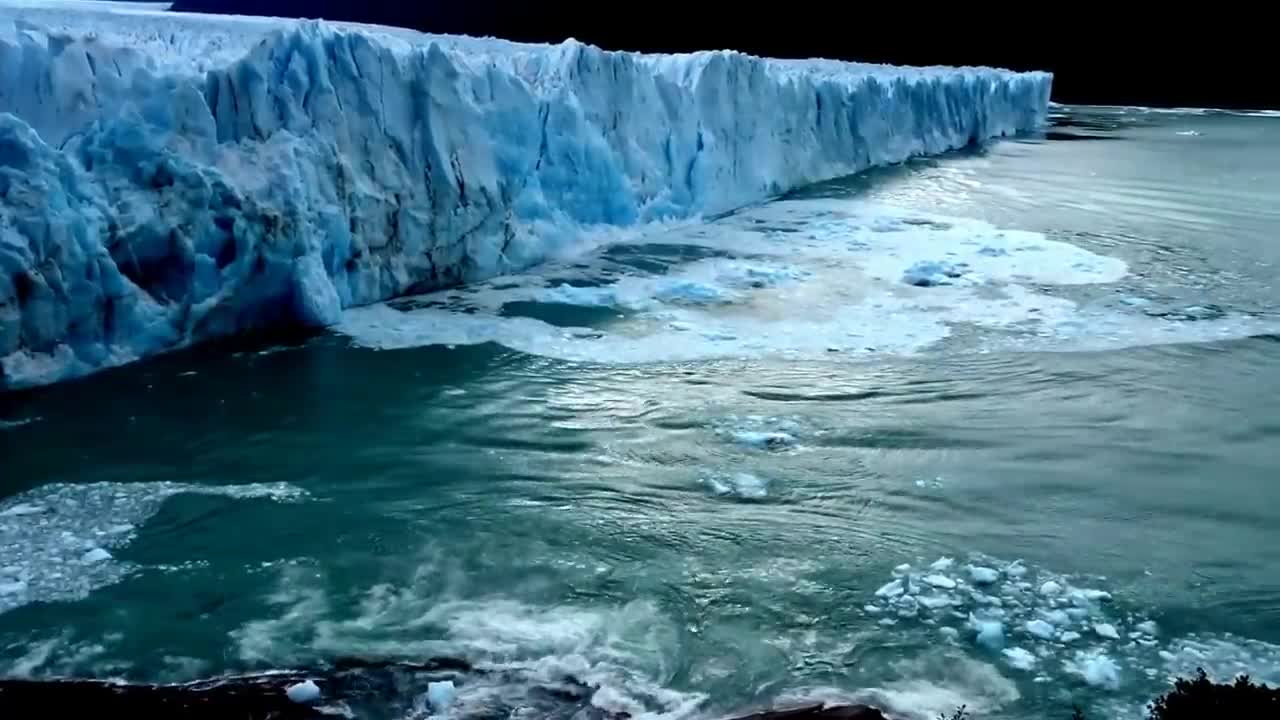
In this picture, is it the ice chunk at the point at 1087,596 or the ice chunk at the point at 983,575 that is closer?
the ice chunk at the point at 1087,596

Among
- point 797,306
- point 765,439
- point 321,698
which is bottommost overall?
point 321,698

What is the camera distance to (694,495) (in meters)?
4.43

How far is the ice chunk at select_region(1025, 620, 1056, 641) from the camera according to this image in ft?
11.1

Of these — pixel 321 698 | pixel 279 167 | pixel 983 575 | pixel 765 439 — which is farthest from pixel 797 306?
pixel 321 698

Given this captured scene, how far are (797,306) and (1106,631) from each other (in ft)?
14.2

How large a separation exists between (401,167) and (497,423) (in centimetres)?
287

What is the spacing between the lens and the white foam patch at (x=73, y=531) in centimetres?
360

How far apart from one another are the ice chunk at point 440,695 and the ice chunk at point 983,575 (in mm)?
1840

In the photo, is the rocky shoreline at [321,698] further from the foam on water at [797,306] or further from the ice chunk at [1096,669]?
the foam on water at [797,306]

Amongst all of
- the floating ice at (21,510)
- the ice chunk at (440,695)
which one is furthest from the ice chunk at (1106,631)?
the floating ice at (21,510)

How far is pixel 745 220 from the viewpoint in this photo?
10.9 m

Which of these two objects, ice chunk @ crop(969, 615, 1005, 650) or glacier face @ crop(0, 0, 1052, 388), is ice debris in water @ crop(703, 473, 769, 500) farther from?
glacier face @ crop(0, 0, 1052, 388)

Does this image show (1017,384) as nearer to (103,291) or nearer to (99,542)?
(99,542)

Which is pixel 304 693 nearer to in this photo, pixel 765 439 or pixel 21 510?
pixel 21 510
